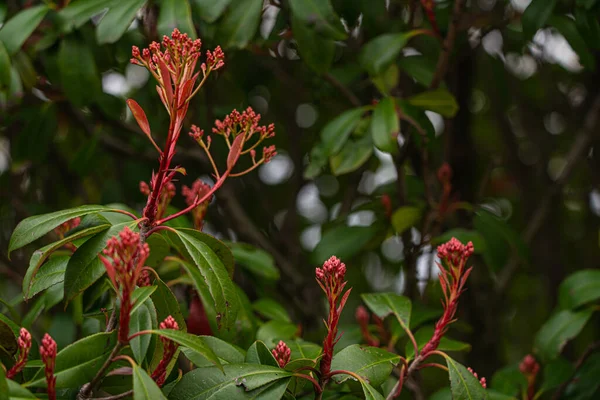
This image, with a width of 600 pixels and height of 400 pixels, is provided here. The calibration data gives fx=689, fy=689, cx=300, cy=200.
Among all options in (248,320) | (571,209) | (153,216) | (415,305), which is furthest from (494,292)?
(153,216)

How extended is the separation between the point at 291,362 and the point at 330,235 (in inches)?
36.2

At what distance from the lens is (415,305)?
5.61 feet

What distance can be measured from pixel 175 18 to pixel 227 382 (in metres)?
0.86

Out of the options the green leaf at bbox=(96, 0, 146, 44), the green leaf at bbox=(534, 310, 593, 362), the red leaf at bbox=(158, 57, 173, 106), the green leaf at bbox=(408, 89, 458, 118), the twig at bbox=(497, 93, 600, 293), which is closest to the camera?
the red leaf at bbox=(158, 57, 173, 106)

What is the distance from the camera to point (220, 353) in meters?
1.05

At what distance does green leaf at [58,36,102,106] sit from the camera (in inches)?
63.7

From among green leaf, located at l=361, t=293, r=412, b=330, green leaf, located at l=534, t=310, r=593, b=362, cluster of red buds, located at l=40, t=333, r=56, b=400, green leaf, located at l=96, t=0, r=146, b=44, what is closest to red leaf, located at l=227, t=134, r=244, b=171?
cluster of red buds, located at l=40, t=333, r=56, b=400

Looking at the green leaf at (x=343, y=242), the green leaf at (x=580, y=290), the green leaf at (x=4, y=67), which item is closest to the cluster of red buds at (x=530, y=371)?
the green leaf at (x=580, y=290)

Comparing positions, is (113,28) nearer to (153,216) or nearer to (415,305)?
(153,216)

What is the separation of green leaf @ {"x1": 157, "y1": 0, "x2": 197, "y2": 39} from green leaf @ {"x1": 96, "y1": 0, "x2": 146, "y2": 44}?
53mm

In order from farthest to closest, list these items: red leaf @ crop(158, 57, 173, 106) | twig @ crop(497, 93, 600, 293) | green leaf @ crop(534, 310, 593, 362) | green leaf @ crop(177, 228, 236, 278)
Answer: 1. twig @ crop(497, 93, 600, 293)
2. green leaf @ crop(534, 310, 593, 362)
3. green leaf @ crop(177, 228, 236, 278)
4. red leaf @ crop(158, 57, 173, 106)

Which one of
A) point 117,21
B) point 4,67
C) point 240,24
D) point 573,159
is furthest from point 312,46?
point 573,159

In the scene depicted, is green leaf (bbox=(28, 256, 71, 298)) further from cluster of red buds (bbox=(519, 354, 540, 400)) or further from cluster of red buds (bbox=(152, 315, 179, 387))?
cluster of red buds (bbox=(519, 354, 540, 400))

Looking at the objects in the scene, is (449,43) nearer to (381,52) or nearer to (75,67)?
(381,52)
